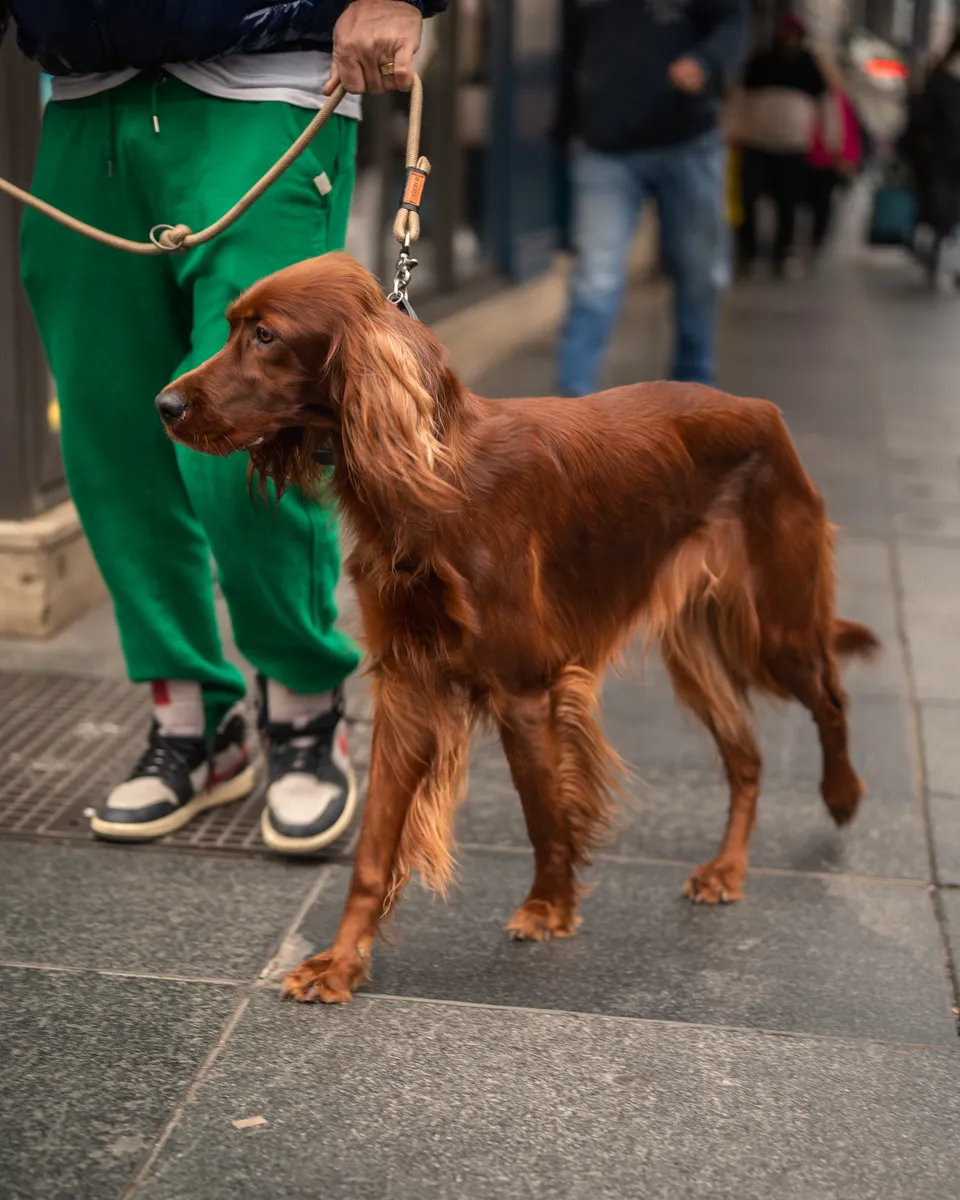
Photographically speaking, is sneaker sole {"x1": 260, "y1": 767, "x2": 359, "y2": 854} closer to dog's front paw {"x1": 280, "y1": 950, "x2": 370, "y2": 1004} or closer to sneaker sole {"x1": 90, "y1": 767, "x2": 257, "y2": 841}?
sneaker sole {"x1": 90, "y1": 767, "x2": 257, "y2": 841}

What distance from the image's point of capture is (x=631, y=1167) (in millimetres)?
2273

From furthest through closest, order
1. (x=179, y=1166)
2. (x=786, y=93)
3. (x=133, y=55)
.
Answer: (x=786, y=93), (x=133, y=55), (x=179, y=1166)

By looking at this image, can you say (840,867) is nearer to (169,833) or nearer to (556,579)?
(556,579)

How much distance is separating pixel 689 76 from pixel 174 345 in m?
3.59

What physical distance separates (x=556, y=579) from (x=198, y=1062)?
95cm

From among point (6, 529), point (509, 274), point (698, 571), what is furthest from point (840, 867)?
point (509, 274)

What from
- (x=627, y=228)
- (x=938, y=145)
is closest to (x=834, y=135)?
(x=938, y=145)

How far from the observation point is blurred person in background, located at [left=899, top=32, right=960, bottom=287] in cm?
1277

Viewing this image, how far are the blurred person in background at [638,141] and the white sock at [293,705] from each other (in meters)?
3.62

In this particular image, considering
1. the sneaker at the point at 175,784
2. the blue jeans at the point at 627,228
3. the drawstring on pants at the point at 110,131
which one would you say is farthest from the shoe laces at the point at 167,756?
the blue jeans at the point at 627,228

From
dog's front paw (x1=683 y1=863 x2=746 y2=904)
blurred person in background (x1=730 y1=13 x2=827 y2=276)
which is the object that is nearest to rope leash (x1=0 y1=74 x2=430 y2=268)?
dog's front paw (x1=683 y1=863 x2=746 y2=904)

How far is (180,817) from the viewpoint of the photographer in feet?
11.2

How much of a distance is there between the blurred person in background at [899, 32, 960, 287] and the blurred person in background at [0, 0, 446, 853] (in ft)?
34.5

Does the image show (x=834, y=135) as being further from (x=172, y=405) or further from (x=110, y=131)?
(x=172, y=405)
